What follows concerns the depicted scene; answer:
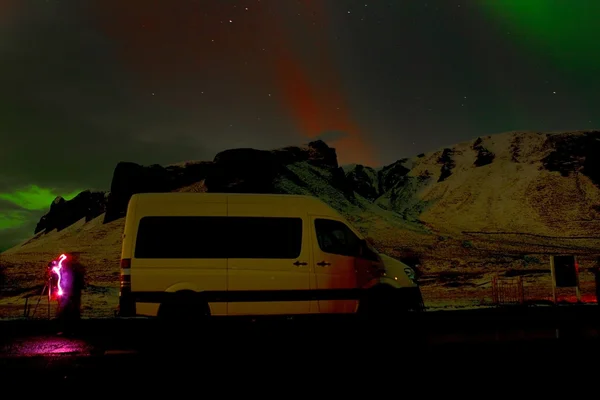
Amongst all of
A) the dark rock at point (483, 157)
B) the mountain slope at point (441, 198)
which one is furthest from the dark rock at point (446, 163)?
the dark rock at point (483, 157)

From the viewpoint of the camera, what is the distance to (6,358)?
886 centimetres

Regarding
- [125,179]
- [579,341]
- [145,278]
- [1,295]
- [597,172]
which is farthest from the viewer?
[597,172]

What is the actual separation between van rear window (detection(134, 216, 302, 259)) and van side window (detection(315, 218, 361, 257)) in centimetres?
45

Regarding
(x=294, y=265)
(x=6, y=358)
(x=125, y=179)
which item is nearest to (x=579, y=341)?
(x=294, y=265)

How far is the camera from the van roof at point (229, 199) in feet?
36.2

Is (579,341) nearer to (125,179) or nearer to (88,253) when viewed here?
(88,253)

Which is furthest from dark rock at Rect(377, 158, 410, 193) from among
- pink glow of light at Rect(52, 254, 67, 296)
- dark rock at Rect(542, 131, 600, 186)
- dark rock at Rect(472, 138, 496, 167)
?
pink glow of light at Rect(52, 254, 67, 296)

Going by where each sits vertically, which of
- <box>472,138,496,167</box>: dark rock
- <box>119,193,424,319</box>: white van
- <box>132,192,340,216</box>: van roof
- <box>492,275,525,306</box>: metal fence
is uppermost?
<box>472,138,496,167</box>: dark rock

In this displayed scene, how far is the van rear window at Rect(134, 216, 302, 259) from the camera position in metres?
10.6

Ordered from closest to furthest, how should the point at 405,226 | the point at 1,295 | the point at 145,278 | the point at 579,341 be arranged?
the point at 579,341 < the point at 145,278 < the point at 1,295 < the point at 405,226

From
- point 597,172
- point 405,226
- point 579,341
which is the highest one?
point 597,172

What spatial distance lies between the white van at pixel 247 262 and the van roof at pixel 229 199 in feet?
0.07

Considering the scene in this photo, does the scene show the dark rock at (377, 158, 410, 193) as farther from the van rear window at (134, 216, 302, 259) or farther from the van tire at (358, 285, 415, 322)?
the van rear window at (134, 216, 302, 259)

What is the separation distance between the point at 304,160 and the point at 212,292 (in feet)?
420
